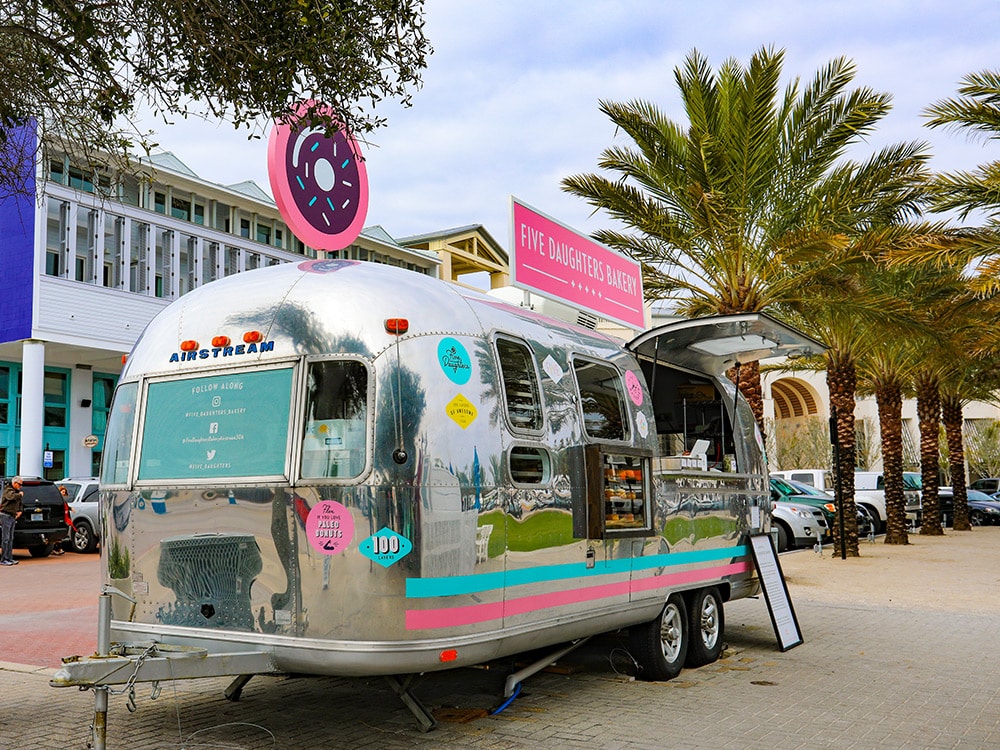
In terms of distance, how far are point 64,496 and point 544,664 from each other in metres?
16.7

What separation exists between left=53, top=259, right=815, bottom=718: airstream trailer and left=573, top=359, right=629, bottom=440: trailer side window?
82 millimetres

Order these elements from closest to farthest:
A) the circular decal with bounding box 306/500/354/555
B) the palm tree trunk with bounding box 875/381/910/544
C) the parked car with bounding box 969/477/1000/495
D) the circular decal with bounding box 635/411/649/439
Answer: the circular decal with bounding box 306/500/354/555 → the circular decal with bounding box 635/411/649/439 → the palm tree trunk with bounding box 875/381/910/544 → the parked car with bounding box 969/477/1000/495

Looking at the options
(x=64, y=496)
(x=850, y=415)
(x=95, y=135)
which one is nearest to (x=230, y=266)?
(x=64, y=496)

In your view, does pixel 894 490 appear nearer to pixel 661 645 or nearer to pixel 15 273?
pixel 661 645

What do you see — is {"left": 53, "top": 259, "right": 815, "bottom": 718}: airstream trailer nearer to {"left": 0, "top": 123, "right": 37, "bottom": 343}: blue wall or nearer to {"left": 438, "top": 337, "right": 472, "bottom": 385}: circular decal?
{"left": 438, "top": 337, "right": 472, "bottom": 385}: circular decal

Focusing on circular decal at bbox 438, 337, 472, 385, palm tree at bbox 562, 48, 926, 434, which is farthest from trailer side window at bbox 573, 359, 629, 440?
palm tree at bbox 562, 48, 926, 434

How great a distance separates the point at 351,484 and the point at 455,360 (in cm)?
102

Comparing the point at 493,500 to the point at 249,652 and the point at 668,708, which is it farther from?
the point at 668,708

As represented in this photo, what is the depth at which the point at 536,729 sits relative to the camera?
6281mm

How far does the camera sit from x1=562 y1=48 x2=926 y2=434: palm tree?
1495cm

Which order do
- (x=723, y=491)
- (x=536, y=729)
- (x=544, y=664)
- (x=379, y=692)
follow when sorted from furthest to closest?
(x=723, y=491) → (x=379, y=692) → (x=544, y=664) → (x=536, y=729)

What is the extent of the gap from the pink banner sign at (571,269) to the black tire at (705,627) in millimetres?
2857

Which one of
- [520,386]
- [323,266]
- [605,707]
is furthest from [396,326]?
[605,707]

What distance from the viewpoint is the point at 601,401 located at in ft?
24.1
